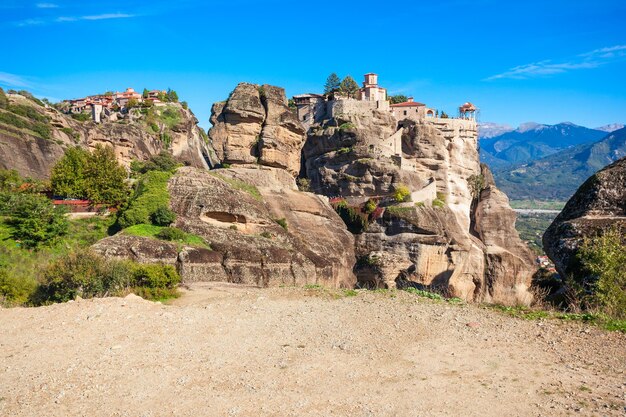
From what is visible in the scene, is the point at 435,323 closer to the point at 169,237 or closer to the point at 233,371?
the point at 233,371

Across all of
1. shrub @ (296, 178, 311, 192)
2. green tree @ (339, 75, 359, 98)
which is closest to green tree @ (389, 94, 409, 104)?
green tree @ (339, 75, 359, 98)

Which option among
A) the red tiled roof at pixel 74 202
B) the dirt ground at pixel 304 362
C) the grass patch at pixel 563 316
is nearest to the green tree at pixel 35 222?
the red tiled roof at pixel 74 202

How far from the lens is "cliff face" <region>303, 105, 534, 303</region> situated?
123ft

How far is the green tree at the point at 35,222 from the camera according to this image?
73.0 feet

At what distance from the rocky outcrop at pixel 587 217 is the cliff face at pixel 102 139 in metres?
39.9

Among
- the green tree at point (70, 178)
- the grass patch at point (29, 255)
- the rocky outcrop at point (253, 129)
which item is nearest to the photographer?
the grass patch at point (29, 255)

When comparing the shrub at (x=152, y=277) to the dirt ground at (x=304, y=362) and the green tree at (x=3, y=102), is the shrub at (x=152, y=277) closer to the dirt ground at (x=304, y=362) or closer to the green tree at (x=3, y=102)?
the dirt ground at (x=304, y=362)

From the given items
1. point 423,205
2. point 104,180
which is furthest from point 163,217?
point 423,205

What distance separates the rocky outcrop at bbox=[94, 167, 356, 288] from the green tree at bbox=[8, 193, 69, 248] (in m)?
3.28

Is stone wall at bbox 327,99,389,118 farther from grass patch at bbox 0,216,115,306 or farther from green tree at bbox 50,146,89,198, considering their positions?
grass patch at bbox 0,216,115,306

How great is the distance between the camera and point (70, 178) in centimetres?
3186

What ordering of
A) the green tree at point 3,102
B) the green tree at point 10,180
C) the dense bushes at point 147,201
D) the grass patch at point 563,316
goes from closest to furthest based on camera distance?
the grass patch at point 563,316 < the dense bushes at point 147,201 < the green tree at point 10,180 < the green tree at point 3,102

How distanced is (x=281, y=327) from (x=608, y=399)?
23.0ft

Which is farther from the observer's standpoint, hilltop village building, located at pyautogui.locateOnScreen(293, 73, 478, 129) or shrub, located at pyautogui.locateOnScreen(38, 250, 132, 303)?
hilltop village building, located at pyautogui.locateOnScreen(293, 73, 478, 129)
